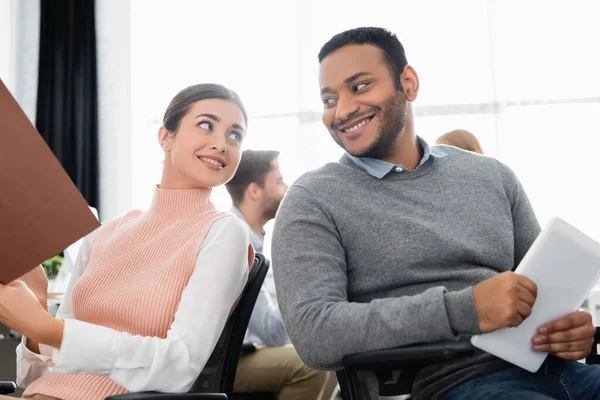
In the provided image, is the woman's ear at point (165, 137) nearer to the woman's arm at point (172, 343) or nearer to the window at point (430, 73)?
A: the woman's arm at point (172, 343)

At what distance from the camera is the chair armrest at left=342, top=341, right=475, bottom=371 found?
3.89ft

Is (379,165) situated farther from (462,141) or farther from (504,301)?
(462,141)

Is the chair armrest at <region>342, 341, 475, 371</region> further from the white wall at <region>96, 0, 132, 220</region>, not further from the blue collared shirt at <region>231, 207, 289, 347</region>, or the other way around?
the white wall at <region>96, 0, 132, 220</region>

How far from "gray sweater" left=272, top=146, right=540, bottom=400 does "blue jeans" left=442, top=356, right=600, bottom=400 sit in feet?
0.08

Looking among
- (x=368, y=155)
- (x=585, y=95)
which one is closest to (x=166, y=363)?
(x=368, y=155)

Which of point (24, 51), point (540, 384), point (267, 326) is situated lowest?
point (267, 326)

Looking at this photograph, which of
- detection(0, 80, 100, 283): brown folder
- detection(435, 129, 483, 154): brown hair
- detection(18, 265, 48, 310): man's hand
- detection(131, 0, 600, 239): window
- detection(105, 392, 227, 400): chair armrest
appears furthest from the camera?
detection(131, 0, 600, 239): window

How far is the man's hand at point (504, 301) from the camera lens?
1216mm

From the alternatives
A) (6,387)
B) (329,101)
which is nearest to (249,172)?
(329,101)

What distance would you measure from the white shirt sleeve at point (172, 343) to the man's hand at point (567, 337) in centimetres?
61

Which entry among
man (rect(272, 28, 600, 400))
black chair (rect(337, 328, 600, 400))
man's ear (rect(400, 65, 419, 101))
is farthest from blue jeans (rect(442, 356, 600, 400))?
man's ear (rect(400, 65, 419, 101))

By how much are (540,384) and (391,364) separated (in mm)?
355

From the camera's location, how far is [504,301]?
1.22 metres

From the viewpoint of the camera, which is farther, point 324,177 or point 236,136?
point 236,136
